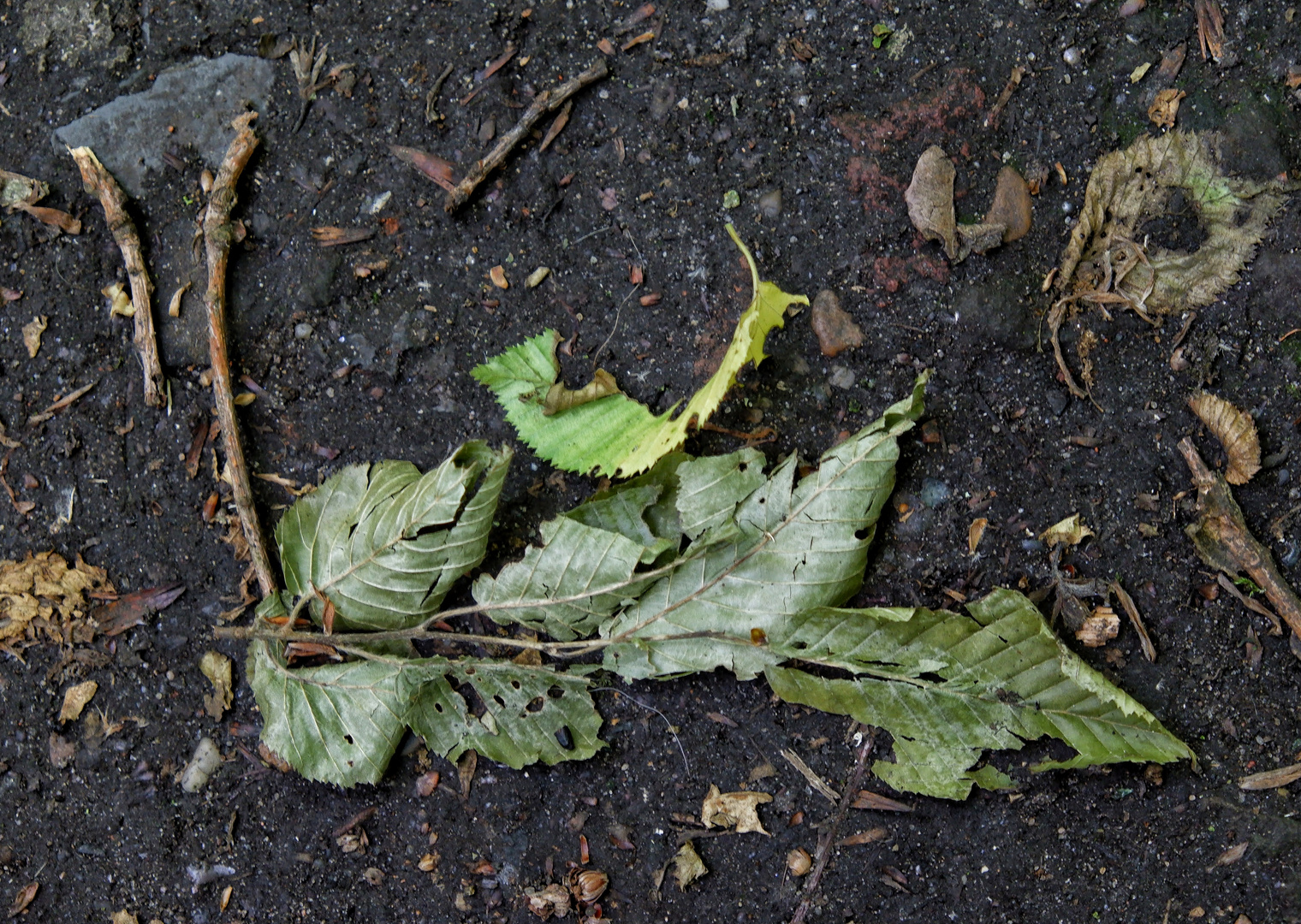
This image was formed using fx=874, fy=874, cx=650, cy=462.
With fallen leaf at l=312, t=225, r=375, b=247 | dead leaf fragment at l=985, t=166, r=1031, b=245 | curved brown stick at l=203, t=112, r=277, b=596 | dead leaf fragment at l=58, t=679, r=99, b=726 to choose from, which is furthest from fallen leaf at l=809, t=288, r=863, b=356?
dead leaf fragment at l=58, t=679, r=99, b=726

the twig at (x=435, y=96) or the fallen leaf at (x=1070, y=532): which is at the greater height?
the twig at (x=435, y=96)

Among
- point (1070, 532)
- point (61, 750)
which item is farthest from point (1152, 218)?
point (61, 750)

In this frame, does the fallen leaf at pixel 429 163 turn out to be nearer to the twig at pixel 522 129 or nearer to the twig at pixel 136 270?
the twig at pixel 522 129

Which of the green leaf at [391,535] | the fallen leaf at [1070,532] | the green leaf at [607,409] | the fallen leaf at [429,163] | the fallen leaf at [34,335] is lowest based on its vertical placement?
the fallen leaf at [1070,532]

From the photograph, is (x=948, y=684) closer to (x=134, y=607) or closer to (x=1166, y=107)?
(x=1166, y=107)

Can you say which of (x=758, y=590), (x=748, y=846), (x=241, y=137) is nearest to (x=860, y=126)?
(x=758, y=590)

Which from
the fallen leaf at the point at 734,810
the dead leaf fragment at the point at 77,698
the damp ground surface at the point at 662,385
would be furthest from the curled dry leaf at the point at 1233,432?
the dead leaf fragment at the point at 77,698
